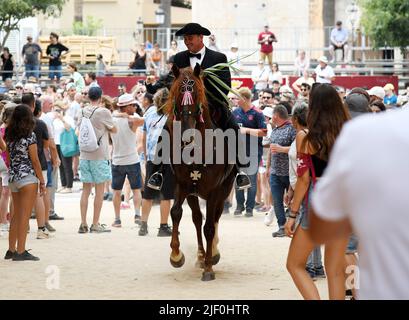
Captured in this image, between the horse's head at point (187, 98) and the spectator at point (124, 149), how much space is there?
5004 millimetres

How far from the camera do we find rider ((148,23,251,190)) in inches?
445

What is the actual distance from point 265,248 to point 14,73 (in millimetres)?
22876

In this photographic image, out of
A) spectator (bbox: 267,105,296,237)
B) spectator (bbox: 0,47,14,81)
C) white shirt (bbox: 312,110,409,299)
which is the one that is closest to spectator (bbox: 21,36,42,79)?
spectator (bbox: 0,47,14,81)

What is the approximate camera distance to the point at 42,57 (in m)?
39.1

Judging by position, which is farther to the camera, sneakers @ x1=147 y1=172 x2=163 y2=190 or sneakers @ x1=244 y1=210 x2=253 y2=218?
sneakers @ x1=244 y1=210 x2=253 y2=218

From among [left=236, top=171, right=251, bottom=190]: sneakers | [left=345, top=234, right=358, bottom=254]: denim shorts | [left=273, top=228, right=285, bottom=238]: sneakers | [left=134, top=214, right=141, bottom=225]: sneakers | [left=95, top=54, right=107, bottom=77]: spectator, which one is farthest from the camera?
[left=95, top=54, right=107, bottom=77]: spectator

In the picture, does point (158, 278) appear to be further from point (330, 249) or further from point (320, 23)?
point (320, 23)

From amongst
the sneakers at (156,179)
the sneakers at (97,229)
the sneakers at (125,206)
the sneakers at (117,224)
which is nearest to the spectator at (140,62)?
the sneakers at (125,206)

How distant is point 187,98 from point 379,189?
22.8 ft

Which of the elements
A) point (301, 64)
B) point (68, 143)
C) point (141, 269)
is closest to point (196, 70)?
point (141, 269)

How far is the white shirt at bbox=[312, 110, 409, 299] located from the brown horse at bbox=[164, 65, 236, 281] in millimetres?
6789

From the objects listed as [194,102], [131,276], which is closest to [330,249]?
[194,102]

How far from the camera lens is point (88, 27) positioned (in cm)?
6178

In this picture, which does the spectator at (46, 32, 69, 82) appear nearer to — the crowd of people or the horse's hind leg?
the crowd of people
